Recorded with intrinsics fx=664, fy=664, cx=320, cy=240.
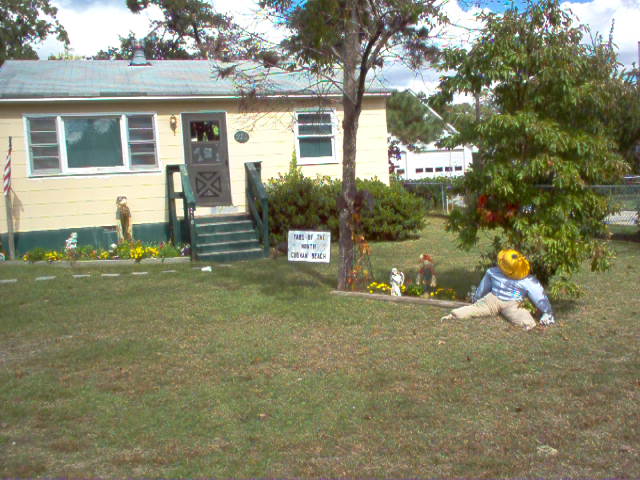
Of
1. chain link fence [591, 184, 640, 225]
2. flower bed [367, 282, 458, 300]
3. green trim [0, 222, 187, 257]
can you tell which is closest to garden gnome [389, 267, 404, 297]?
flower bed [367, 282, 458, 300]

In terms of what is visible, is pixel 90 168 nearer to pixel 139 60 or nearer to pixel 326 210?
pixel 139 60

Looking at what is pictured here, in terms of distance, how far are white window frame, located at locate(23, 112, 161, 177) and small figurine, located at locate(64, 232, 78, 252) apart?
1321 millimetres

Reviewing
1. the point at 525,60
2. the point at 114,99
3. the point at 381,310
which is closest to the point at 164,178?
the point at 114,99

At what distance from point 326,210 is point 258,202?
1.41 m

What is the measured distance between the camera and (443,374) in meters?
5.43

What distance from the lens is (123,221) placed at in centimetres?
1341

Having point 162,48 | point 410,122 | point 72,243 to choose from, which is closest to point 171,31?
point 162,48

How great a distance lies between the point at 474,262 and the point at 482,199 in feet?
11.5

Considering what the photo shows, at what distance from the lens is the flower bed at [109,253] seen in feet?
39.7

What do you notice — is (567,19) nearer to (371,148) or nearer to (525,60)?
(525,60)

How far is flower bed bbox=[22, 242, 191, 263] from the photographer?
12109 millimetres

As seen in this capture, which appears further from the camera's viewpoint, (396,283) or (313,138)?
(313,138)

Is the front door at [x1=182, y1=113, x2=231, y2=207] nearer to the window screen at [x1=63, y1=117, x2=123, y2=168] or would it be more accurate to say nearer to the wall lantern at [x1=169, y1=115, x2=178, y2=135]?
the wall lantern at [x1=169, y1=115, x2=178, y2=135]

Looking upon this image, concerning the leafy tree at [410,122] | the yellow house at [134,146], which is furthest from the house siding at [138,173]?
the leafy tree at [410,122]
